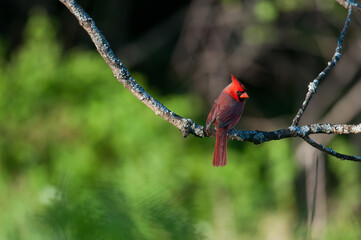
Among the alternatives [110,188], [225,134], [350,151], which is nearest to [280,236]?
[350,151]

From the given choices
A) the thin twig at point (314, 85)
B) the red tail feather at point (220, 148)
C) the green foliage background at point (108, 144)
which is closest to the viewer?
the thin twig at point (314, 85)

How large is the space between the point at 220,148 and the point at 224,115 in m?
0.16

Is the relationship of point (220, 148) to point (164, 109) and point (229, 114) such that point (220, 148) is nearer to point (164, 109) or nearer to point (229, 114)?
point (229, 114)

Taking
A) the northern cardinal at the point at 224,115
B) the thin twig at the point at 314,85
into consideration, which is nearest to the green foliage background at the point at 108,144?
the northern cardinal at the point at 224,115

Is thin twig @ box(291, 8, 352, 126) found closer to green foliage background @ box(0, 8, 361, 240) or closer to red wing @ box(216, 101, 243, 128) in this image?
red wing @ box(216, 101, 243, 128)

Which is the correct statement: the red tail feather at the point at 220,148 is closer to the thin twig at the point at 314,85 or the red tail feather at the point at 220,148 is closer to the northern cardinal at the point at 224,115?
the northern cardinal at the point at 224,115

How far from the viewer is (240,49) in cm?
711

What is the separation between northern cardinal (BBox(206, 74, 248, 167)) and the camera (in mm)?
2447

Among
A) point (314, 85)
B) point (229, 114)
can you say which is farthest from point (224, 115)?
point (314, 85)

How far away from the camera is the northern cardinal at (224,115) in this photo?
8.03ft

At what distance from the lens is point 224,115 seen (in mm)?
2525

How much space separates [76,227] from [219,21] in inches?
247

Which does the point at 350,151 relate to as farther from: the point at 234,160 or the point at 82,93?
the point at 82,93

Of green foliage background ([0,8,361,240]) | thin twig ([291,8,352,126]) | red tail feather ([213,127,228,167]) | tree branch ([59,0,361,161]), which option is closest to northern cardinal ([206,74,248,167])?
red tail feather ([213,127,228,167])
